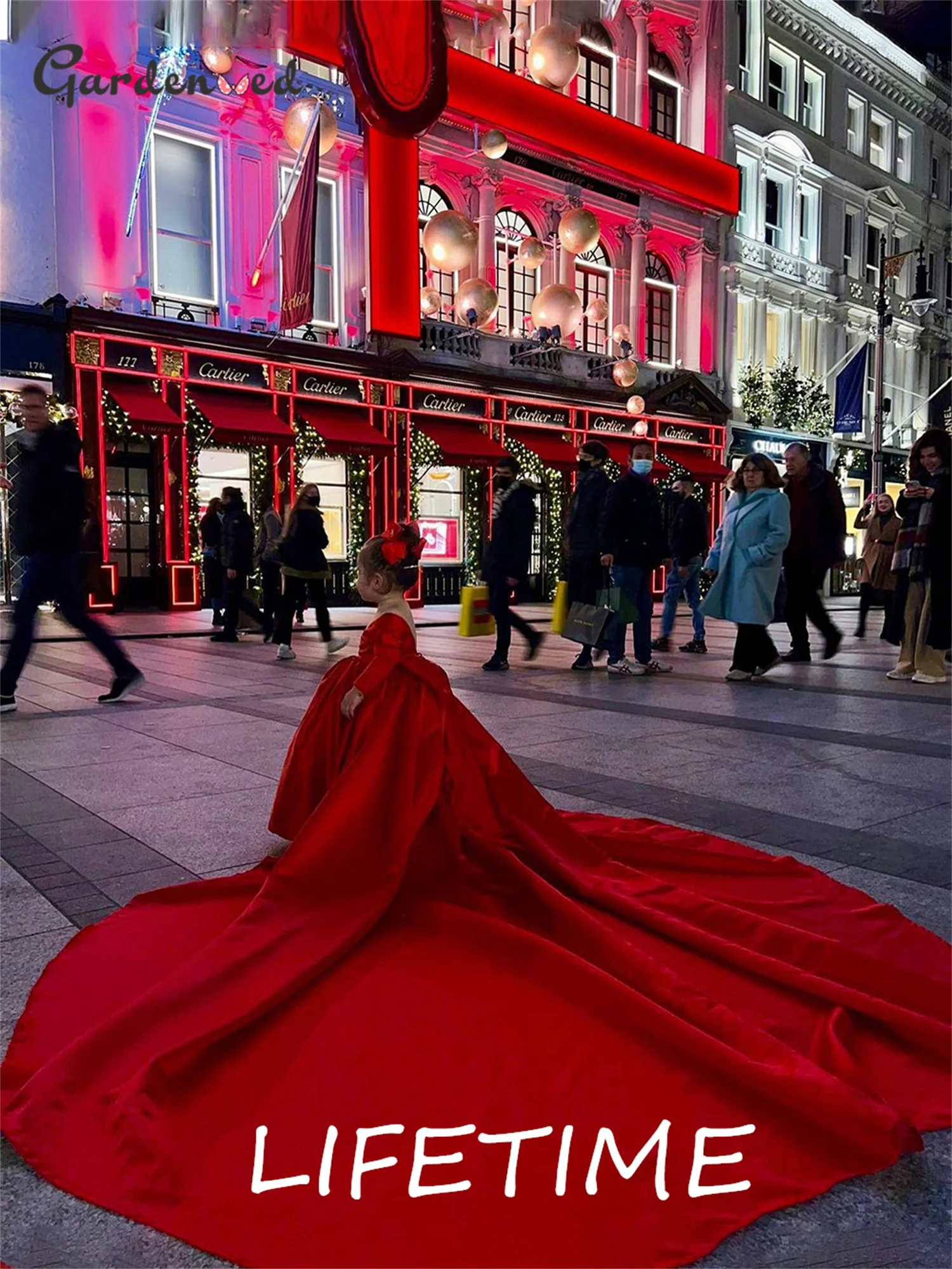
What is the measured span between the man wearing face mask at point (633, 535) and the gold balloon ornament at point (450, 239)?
705cm

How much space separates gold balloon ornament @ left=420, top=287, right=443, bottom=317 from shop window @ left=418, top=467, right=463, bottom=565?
314cm

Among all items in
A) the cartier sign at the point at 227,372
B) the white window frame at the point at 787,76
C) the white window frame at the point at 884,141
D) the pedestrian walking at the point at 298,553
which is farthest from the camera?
the white window frame at the point at 884,141

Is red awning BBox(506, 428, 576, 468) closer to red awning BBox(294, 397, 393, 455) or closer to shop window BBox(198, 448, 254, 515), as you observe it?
red awning BBox(294, 397, 393, 455)

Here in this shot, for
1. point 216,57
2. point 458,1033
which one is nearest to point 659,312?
point 216,57

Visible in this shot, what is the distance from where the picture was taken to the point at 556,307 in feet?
55.5

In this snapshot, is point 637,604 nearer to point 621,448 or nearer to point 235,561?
point 235,561

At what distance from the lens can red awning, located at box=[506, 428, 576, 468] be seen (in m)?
21.5

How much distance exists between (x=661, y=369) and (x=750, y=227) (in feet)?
18.3

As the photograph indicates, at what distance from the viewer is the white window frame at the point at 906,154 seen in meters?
31.5

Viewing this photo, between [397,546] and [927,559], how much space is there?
590 cm

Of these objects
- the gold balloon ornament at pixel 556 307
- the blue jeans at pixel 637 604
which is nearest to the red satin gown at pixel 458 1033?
the blue jeans at pixel 637 604

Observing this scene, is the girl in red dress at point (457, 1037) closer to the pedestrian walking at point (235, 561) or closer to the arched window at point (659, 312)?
the pedestrian walking at point (235, 561)

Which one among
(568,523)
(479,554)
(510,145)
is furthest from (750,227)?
(568,523)

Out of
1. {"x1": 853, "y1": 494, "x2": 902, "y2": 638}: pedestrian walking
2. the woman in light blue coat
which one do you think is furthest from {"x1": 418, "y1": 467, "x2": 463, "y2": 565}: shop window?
the woman in light blue coat
